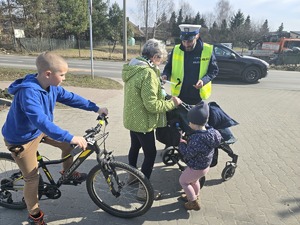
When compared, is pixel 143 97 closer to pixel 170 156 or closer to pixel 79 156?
pixel 79 156

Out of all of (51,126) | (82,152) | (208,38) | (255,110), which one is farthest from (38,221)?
(208,38)

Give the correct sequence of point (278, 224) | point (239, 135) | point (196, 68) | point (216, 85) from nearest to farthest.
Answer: point (278, 224)
point (196, 68)
point (239, 135)
point (216, 85)

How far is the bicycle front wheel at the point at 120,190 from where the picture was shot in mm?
2789

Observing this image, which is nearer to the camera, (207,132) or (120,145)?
(207,132)

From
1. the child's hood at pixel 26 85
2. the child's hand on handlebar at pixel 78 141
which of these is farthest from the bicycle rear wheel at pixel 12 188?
the child's hand on handlebar at pixel 78 141

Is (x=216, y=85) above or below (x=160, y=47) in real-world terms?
below

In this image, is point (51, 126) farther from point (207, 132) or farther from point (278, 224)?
point (278, 224)

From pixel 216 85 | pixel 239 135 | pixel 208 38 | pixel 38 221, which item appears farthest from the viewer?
pixel 208 38

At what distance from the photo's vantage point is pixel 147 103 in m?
2.78

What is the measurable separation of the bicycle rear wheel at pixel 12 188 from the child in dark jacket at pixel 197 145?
1.81m

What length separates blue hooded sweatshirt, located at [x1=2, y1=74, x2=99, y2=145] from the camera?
7.23 ft

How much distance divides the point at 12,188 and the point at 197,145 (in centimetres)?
211

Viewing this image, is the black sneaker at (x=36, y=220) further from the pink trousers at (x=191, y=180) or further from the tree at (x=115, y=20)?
the tree at (x=115, y=20)

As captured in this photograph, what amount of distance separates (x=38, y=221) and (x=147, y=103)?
1.61m
